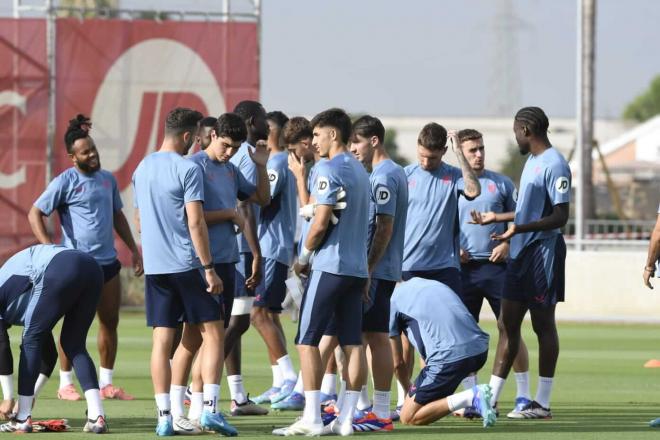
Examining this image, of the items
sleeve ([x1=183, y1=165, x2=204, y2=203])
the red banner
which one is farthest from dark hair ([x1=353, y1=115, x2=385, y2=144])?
the red banner

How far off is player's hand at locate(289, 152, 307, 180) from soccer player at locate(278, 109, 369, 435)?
1622 millimetres

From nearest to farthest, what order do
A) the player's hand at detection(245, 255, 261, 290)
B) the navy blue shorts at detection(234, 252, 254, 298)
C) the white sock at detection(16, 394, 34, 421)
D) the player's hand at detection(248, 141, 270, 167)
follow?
1. the white sock at detection(16, 394, 34, 421)
2. the player's hand at detection(248, 141, 270, 167)
3. the player's hand at detection(245, 255, 261, 290)
4. the navy blue shorts at detection(234, 252, 254, 298)

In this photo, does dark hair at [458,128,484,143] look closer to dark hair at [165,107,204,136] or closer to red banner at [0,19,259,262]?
dark hair at [165,107,204,136]

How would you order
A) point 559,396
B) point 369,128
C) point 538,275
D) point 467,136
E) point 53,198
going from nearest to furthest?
1. point 369,128
2. point 538,275
3. point 467,136
4. point 53,198
5. point 559,396

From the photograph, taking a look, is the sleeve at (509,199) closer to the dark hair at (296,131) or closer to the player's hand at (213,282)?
the dark hair at (296,131)

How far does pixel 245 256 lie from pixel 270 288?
514mm

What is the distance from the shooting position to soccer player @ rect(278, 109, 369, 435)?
10375 millimetres

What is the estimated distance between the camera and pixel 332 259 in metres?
10.4

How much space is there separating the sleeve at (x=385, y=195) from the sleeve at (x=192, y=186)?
1413mm

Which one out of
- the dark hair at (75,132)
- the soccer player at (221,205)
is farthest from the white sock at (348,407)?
the dark hair at (75,132)

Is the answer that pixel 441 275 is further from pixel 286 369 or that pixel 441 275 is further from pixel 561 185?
pixel 286 369

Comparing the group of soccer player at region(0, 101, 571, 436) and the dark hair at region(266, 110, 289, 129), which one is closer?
the group of soccer player at region(0, 101, 571, 436)

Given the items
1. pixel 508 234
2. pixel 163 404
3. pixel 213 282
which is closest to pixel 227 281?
pixel 213 282

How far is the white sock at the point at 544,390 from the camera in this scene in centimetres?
1184
